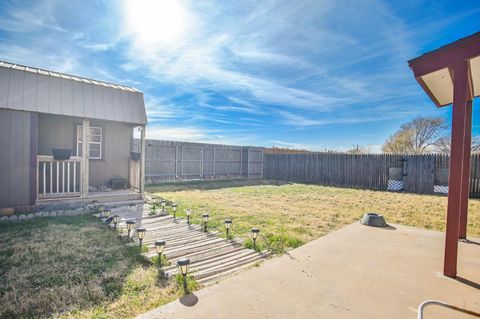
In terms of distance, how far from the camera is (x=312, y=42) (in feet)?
27.9

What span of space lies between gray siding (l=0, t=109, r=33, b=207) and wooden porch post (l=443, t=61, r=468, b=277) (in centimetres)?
783

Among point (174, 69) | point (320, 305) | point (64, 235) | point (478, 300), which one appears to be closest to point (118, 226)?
point (64, 235)

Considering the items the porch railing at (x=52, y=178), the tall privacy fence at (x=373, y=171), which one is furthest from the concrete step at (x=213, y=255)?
the tall privacy fence at (x=373, y=171)

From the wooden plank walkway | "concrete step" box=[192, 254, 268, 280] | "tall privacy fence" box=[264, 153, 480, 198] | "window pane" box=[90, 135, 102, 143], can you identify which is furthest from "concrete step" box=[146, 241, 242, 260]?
"tall privacy fence" box=[264, 153, 480, 198]

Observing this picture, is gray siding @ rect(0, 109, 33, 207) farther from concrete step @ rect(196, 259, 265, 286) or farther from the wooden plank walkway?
concrete step @ rect(196, 259, 265, 286)

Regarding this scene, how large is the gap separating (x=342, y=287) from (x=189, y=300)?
1.55 m

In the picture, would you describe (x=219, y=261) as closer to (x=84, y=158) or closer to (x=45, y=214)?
(x=45, y=214)

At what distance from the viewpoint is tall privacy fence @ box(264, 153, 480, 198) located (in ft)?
34.7

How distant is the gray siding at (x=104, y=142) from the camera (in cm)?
690

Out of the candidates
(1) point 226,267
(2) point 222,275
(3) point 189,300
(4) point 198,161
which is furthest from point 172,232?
(4) point 198,161

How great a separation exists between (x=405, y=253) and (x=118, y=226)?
16.3 ft

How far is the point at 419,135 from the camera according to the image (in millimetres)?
20562

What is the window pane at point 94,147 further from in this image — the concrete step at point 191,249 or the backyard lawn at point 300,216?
the concrete step at point 191,249

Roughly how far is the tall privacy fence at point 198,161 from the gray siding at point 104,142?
349cm
